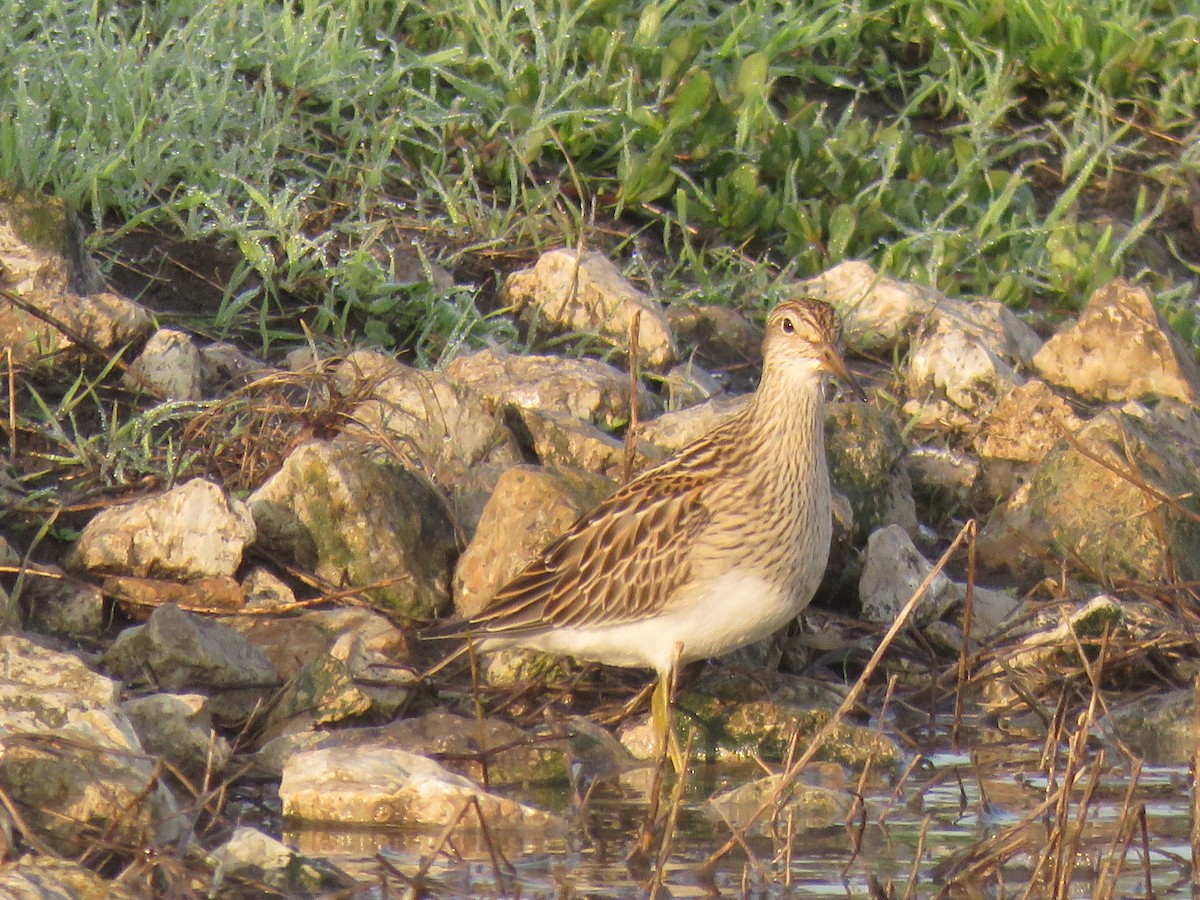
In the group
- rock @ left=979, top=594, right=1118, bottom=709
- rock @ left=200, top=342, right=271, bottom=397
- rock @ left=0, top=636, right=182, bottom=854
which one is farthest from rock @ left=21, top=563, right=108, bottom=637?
rock @ left=979, top=594, right=1118, bottom=709

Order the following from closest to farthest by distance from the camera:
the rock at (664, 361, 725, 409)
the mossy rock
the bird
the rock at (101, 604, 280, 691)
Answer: the rock at (101, 604, 280, 691) < the bird < the mossy rock < the rock at (664, 361, 725, 409)

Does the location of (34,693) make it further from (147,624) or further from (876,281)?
(876,281)

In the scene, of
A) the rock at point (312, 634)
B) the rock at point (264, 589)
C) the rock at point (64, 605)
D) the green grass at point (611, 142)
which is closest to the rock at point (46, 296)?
the green grass at point (611, 142)

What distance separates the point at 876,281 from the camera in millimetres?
7953

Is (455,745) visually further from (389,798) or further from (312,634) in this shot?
(312,634)

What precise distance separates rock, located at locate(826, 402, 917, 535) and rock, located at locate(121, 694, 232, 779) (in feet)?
7.97

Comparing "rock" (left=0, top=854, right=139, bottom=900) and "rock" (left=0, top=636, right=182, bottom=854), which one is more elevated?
"rock" (left=0, top=854, right=139, bottom=900)

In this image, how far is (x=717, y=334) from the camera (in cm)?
789

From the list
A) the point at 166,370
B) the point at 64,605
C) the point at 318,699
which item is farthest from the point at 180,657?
the point at 166,370

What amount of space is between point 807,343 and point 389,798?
1.88 meters

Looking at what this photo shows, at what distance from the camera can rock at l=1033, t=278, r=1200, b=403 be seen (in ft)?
25.6

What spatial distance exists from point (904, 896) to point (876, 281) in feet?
12.7

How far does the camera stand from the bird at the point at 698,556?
18.7 feet

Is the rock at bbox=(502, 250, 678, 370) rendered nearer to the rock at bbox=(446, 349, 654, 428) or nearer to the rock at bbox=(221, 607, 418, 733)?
the rock at bbox=(446, 349, 654, 428)
